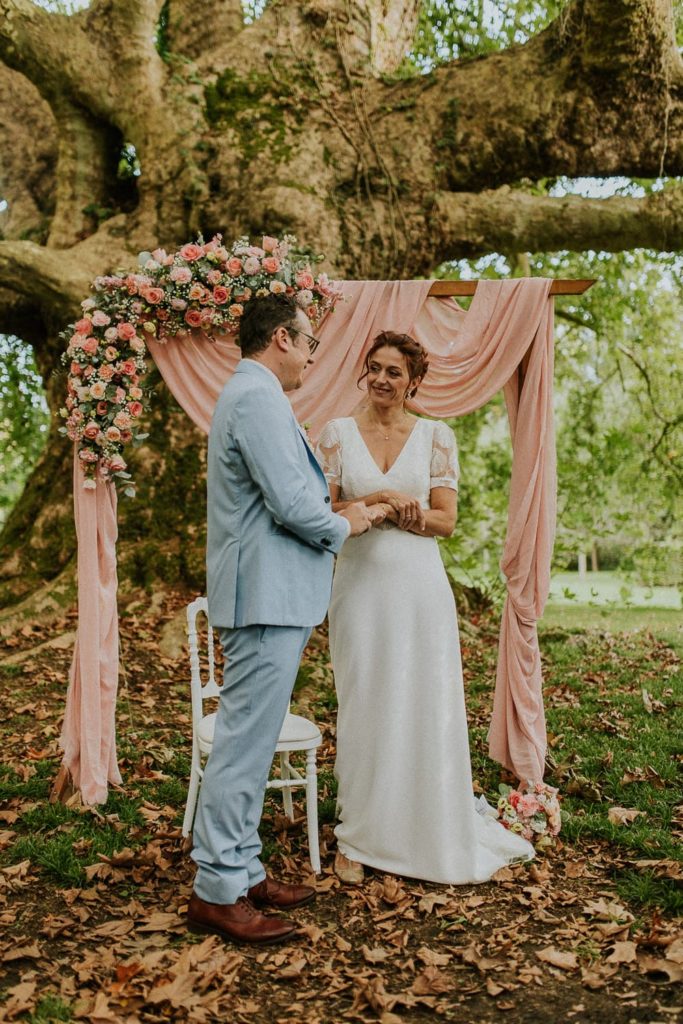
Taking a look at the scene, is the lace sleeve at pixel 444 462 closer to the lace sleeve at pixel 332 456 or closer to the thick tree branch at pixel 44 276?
the lace sleeve at pixel 332 456

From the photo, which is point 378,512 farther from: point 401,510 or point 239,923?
point 239,923

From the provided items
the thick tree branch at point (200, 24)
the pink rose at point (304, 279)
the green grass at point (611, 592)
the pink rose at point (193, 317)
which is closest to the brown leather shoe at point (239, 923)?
the pink rose at point (193, 317)

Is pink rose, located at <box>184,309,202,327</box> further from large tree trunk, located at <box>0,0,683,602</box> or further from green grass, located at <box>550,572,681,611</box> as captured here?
green grass, located at <box>550,572,681,611</box>

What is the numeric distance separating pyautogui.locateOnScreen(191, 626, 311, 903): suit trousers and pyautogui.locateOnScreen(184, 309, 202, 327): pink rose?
7.93ft

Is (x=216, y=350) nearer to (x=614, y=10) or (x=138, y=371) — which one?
(x=138, y=371)

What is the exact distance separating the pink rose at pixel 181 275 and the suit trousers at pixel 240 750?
2.43m

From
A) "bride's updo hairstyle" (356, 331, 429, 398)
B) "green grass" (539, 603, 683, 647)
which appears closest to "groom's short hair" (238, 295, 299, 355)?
"bride's updo hairstyle" (356, 331, 429, 398)

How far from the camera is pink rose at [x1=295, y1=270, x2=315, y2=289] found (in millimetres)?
5277

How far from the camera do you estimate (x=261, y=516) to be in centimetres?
352

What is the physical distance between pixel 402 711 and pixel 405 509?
963mm

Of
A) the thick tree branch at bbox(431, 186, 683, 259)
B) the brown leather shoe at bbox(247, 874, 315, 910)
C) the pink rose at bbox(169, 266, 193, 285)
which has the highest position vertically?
the thick tree branch at bbox(431, 186, 683, 259)

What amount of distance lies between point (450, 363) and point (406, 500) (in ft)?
5.17

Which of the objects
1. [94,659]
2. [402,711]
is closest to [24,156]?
[94,659]

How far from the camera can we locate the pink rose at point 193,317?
209 inches
